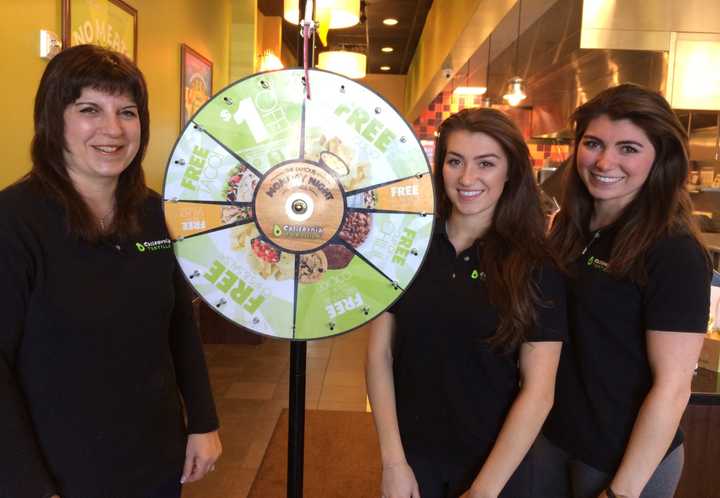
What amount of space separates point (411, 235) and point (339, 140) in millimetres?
200

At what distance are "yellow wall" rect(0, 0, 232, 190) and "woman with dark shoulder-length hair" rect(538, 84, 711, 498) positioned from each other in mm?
1904

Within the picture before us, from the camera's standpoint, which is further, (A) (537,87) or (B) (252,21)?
(A) (537,87)

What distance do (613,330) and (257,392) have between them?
285 centimetres

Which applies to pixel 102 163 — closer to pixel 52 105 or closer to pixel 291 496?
pixel 52 105

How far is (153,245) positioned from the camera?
3.99 feet

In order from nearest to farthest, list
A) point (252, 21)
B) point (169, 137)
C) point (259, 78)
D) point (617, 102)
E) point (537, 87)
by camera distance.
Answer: point (259, 78)
point (617, 102)
point (169, 137)
point (252, 21)
point (537, 87)

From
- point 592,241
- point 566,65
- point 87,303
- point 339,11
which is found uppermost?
point 566,65

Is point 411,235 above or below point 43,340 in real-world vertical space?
above

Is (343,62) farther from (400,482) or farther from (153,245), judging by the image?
(400,482)

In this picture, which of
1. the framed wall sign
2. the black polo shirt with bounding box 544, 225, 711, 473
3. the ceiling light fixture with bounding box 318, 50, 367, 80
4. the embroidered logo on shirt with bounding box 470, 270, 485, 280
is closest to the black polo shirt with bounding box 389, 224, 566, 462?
the embroidered logo on shirt with bounding box 470, 270, 485, 280

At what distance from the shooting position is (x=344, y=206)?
0.99 metres

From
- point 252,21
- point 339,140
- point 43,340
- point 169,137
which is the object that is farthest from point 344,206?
point 252,21

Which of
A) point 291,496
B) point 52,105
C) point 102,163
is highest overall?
point 52,105

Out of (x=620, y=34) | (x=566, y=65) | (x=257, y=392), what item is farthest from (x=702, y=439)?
(x=566, y=65)
